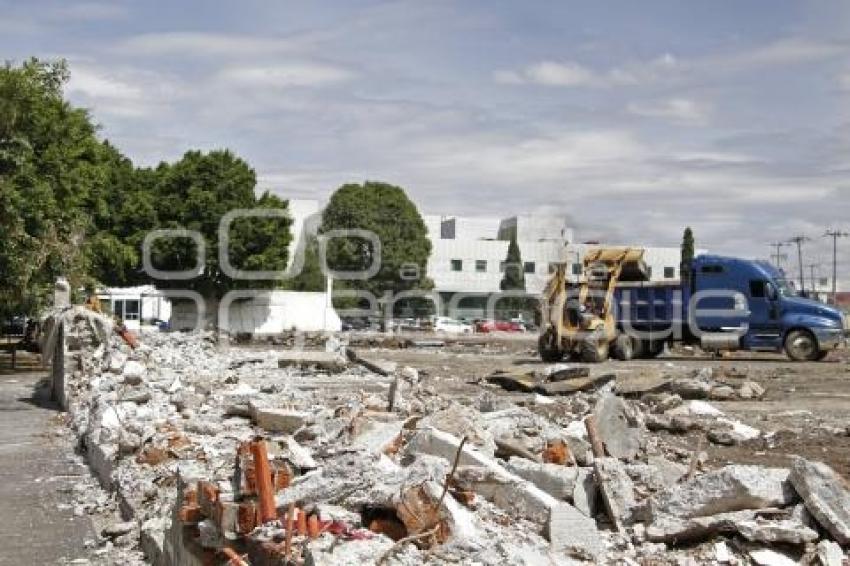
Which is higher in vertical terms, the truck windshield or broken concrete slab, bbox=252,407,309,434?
the truck windshield

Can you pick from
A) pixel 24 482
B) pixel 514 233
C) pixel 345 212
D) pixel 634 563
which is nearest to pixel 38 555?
pixel 24 482

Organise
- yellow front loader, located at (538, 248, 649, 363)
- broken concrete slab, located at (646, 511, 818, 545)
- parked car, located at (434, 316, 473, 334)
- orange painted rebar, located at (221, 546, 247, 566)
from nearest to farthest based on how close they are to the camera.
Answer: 1. orange painted rebar, located at (221, 546, 247, 566)
2. broken concrete slab, located at (646, 511, 818, 545)
3. yellow front loader, located at (538, 248, 649, 363)
4. parked car, located at (434, 316, 473, 334)

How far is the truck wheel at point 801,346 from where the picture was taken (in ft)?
91.6

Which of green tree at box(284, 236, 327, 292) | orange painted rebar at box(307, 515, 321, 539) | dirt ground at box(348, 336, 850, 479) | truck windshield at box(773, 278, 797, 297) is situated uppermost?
green tree at box(284, 236, 327, 292)

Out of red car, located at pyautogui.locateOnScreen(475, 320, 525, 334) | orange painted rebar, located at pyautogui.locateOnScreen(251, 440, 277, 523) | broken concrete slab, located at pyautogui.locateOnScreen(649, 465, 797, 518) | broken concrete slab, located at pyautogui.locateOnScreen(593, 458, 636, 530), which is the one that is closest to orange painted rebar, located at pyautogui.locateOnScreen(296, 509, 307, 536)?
orange painted rebar, located at pyautogui.locateOnScreen(251, 440, 277, 523)

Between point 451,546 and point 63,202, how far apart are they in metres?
26.5

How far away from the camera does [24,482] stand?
11.3 metres

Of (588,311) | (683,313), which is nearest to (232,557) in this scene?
(588,311)

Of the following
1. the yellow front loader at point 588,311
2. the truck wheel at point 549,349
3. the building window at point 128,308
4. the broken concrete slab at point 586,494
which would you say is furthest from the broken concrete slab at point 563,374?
the building window at point 128,308

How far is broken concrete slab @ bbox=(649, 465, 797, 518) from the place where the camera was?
5836 millimetres

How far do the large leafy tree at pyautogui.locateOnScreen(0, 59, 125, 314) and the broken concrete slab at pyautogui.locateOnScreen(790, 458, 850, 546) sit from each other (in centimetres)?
2238

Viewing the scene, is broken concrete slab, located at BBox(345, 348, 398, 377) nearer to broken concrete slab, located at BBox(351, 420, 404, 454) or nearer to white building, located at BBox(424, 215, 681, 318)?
broken concrete slab, located at BBox(351, 420, 404, 454)

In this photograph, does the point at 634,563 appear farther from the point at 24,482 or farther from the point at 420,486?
the point at 24,482

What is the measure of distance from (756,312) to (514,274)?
4939 centimetres
